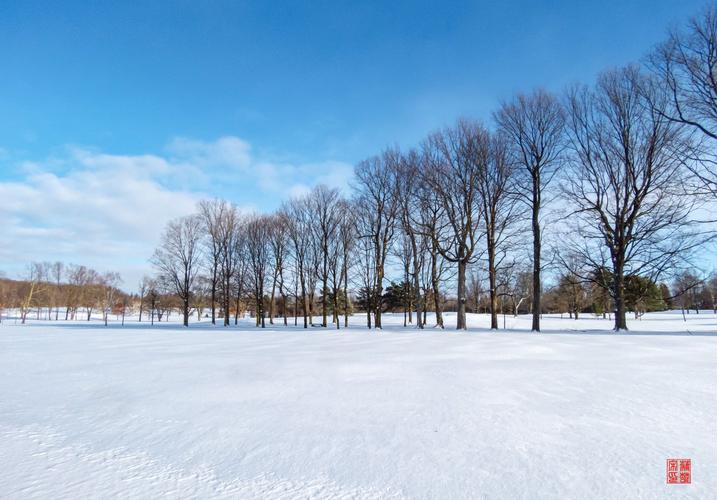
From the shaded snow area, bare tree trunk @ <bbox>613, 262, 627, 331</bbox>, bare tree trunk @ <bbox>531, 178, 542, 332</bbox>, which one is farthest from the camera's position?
bare tree trunk @ <bbox>531, 178, 542, 332</bbox>

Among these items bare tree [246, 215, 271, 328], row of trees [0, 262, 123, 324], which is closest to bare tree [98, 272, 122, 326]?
row of trees [0, 262, 123, 324]

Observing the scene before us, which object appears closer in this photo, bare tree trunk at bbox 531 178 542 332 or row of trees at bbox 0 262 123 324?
bare tree trunk at bbox 531 178 542 332

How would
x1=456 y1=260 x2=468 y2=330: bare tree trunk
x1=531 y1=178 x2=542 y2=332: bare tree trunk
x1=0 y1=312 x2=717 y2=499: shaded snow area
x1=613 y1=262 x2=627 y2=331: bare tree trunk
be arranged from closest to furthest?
x1=0 y1=312 x2=717 y2=499: shaded snow area < x1=613 y1=262 x2=627 y2=331: bare tree trunk < x1=531 y1=178 x2=542 y2=332: bare tree trunk < x1=456 y1=260 x2=468 y2=330: bare tree trunk

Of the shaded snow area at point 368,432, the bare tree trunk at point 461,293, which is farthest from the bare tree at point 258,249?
the shaded snow area at point 368,432

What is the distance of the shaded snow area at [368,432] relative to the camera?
9.48 feet

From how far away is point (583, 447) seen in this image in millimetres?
3475

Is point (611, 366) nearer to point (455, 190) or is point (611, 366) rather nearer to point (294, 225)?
point (455, 190)

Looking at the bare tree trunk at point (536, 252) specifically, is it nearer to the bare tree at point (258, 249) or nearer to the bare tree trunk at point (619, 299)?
the bare tree trunk at point (619, 299)

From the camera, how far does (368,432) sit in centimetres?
396

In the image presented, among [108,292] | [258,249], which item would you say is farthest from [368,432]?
[108,292]

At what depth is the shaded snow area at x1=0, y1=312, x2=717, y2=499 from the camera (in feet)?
9.48

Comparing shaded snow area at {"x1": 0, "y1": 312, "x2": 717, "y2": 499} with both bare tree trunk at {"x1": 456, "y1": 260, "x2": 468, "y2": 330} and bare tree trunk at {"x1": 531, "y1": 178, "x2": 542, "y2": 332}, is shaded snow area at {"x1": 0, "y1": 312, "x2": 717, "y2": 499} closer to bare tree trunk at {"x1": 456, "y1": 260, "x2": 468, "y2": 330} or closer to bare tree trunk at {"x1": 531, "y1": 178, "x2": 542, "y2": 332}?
bare tree trunk at {"x1": 531, "y1": 178, "x2": 542, "y2": 332}

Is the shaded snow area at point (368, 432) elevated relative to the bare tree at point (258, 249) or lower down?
lower down

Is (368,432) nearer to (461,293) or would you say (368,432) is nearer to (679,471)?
(679,471)
